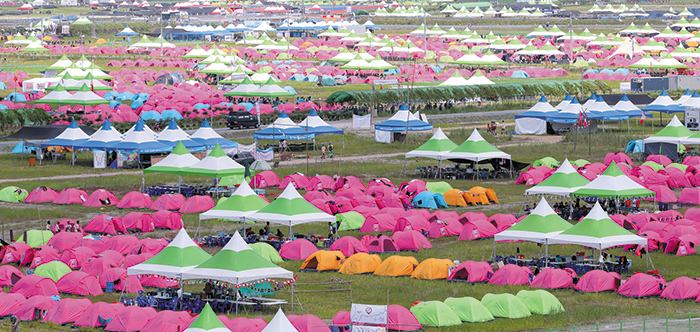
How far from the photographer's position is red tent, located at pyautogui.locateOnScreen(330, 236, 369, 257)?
3631cm

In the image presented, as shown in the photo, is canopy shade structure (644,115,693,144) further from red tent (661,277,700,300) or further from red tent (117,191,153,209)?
red tent (117,191,153,209)

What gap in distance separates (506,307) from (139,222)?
1858cm

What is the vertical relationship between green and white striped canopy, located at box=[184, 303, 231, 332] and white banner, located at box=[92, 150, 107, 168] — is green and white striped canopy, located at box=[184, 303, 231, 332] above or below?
above

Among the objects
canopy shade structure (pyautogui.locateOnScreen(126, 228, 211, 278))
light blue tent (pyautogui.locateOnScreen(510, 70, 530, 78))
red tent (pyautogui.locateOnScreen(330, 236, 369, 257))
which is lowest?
light blue tent (pyautogui.locateOnScreen(510, 70, 530, 78))

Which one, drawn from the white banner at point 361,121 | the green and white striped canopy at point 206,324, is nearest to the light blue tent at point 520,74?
the white banner at point 361,121

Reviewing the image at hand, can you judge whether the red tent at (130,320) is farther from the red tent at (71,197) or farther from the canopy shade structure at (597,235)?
the red tent at (71,197)

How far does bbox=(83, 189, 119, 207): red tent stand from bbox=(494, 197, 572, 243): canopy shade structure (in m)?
19.9

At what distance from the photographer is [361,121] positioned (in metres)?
72.2

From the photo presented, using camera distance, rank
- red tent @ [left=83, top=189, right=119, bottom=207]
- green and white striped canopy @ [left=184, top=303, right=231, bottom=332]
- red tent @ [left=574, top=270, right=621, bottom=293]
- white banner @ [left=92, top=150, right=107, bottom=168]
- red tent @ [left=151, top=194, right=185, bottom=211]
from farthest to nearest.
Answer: white banner @ [left=92, top=150, right=107, bottom=168] → red tent @ [left=83, top=189, right=119, bottom=207] → red tent @ [left=151, top=194, right=185, bottom=211] → red tent @ [left=574, top=270, right=621, bottom=293] → green and white striped canopy @ [left=184, top=303, right=231, bottom=332]

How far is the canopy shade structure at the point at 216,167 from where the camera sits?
4816cm

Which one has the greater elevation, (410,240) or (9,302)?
(9,302)

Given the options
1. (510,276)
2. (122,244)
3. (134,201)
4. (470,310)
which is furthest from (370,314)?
(134,201)

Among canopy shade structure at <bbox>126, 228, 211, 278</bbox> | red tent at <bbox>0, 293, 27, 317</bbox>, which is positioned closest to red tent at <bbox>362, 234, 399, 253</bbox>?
canopy shade structure at <bbox>126, 228, 211, 278</bbox>

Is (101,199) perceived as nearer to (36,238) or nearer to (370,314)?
(36,238)
